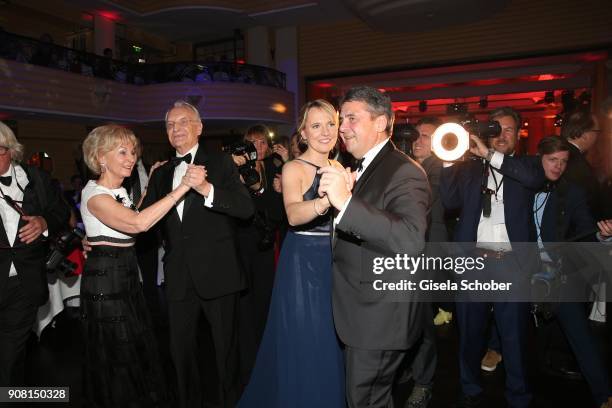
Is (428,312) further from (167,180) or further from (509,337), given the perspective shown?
(167,180)

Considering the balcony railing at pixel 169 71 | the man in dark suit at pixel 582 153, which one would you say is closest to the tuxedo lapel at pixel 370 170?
the man in dark suit at pixel 582 153

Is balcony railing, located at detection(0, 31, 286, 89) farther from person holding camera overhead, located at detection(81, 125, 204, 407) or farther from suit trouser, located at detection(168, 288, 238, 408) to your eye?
suit trouser, located at detection(168, 288, 238, 408)

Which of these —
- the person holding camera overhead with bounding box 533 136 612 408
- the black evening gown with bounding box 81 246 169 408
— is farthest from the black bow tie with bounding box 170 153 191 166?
the person holding camera overhead with bounding box 533 136 612 408

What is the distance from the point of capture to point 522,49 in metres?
10.5

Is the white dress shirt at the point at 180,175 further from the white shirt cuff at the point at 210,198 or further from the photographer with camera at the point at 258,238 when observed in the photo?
the photographer with camera at the point at 258,238

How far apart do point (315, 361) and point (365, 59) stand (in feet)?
36.7

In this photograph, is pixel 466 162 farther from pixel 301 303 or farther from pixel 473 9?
pixel 473 9

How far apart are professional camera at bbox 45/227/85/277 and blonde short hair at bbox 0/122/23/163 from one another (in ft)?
1.81

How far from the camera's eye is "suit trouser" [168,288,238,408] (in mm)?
2434

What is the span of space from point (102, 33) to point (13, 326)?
13.9m

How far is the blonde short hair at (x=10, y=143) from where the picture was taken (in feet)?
8.07

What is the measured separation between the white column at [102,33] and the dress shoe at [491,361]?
14671mm

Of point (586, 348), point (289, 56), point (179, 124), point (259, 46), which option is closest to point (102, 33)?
point (259, 46)

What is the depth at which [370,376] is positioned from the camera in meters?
1.67
